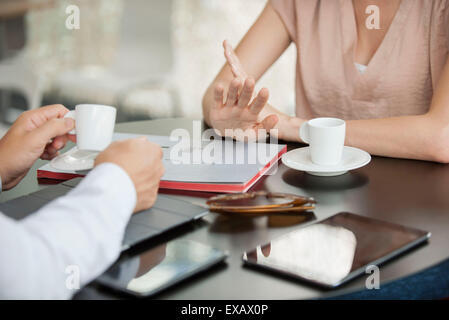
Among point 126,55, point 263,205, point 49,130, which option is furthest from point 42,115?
point 126,55

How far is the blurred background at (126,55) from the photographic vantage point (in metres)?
3.60

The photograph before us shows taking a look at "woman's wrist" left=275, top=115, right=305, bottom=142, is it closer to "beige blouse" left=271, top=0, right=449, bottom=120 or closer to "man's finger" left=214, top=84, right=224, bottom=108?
"man's finger" left=214, top=84, right=224, bottom=108

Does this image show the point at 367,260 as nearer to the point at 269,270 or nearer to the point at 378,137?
the point at 269,270

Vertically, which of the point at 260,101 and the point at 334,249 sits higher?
Answer: the point at 260,101

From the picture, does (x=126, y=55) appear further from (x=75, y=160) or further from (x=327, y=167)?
(x=327, y=167)

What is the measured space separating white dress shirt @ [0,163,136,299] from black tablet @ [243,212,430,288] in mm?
177

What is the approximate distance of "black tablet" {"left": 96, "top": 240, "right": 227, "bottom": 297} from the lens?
23.6 inches

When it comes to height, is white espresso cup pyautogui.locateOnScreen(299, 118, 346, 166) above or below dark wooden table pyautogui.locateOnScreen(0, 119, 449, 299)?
above

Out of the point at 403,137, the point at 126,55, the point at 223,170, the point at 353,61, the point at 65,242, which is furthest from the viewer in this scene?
the point at 126,55

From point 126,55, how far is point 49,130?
9.03ft

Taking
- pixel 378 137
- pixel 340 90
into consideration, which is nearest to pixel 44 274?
pixel 378 137

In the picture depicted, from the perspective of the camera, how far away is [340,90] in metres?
1.62

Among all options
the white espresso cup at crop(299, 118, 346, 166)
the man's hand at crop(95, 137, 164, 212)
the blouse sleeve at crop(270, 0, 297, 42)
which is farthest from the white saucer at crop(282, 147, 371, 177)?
the blouse sleeve at crop(270, 0, 297, 42)

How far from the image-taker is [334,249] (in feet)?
2.22
